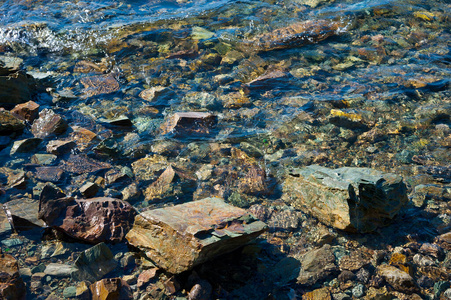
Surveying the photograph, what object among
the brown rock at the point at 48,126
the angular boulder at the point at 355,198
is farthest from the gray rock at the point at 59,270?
the brown rock at the point at 48,126

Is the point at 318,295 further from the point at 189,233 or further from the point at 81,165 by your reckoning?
the point at 81,165

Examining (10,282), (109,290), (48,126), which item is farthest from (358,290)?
(48,126)

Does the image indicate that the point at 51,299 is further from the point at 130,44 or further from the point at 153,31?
the point at 153,31

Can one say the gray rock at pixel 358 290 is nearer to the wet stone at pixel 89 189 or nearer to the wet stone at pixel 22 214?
the wet stone at pixel 89 189

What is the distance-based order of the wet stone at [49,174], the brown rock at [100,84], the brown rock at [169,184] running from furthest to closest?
the brown rock at [100,84] → the wet stone at [49,174] → the brown rock at [169,184]

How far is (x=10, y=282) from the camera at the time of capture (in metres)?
2.47

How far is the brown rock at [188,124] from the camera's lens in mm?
4535

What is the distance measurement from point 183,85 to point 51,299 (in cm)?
373

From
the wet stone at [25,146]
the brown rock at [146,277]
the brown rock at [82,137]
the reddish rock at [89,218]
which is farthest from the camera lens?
the brown rock at [82,137]

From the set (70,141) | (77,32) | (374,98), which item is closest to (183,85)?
(70,141)

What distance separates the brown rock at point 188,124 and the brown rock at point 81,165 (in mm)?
900

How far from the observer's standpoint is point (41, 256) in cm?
292

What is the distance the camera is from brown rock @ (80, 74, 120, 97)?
5500 millimetres

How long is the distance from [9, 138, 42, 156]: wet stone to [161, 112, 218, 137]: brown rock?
1.46m
